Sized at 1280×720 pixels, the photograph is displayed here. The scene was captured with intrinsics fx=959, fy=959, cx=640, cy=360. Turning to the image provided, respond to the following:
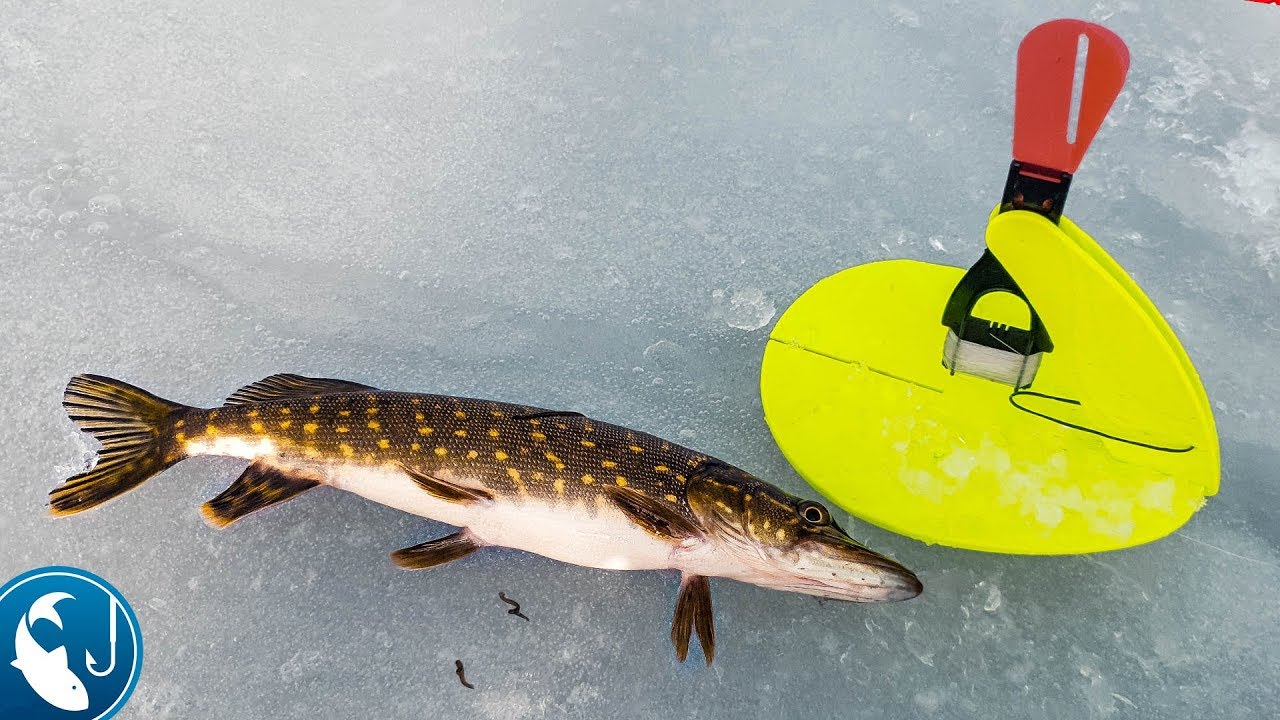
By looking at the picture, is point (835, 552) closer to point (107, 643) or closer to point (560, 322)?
point (560, 322)

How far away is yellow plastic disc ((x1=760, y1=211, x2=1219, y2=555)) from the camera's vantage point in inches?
56.2

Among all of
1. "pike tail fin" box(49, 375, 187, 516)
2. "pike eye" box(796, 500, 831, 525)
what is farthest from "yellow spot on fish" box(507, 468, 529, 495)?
"pike tail fin" box(49, 375, 187, 516)

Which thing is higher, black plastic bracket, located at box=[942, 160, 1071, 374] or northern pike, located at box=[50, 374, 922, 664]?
black plastic bracket, located at box=[942, 160, 1071, 374]

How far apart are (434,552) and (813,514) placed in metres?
0.57

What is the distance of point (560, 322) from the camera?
183cm

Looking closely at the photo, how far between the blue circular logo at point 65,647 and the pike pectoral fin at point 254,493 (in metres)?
0.20

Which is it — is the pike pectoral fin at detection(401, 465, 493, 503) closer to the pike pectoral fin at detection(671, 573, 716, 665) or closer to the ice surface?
the ice surface

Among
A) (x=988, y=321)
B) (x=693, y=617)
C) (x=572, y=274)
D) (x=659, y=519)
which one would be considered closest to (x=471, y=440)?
(x=659, y=519)

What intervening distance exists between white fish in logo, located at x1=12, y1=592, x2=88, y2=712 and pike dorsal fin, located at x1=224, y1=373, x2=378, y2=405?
41 cm

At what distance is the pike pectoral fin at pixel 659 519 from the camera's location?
4.53 feet

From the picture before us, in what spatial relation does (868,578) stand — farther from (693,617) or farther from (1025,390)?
(1025,390)

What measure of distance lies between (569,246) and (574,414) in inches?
21.9

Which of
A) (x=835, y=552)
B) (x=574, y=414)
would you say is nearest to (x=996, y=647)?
(x=835, y=552)

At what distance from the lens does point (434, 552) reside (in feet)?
4.76
